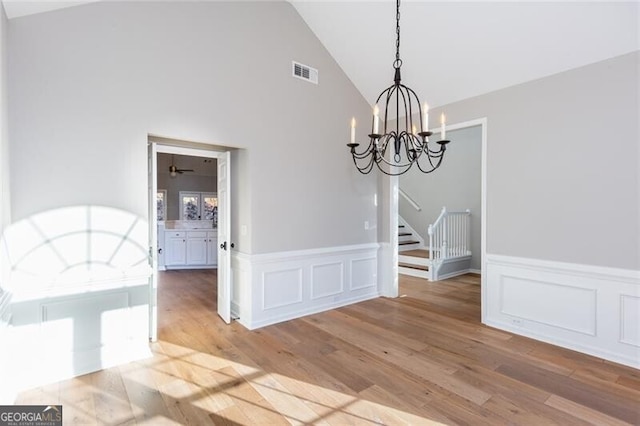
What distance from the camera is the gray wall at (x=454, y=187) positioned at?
6.84 m

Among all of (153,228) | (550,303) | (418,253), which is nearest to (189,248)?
(153,228)

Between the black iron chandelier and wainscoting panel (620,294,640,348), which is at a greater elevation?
the black iron chandelier

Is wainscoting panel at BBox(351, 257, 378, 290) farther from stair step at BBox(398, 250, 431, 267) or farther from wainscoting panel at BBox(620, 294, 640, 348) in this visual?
wainscoting panel at BBox(620, 294, 640, 348)

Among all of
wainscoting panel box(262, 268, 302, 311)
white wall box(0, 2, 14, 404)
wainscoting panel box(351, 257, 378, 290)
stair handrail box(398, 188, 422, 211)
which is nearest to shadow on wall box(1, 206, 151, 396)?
white wall box(0, 2, 14, 404)

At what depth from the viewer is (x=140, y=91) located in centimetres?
294

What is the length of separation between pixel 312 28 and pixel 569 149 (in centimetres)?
340

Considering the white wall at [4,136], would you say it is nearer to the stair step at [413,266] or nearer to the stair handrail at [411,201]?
the stair step at [413,266]

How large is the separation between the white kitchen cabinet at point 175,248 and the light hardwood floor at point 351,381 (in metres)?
3.82

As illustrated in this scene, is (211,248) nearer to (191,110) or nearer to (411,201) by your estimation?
(191,110)

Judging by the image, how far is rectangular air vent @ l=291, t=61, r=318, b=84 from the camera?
4043mm

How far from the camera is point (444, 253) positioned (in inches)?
248

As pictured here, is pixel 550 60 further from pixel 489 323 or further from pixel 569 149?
pixel 489 323

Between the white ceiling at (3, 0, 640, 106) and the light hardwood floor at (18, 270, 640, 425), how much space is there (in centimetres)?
293

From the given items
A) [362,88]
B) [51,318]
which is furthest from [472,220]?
[51,318]
